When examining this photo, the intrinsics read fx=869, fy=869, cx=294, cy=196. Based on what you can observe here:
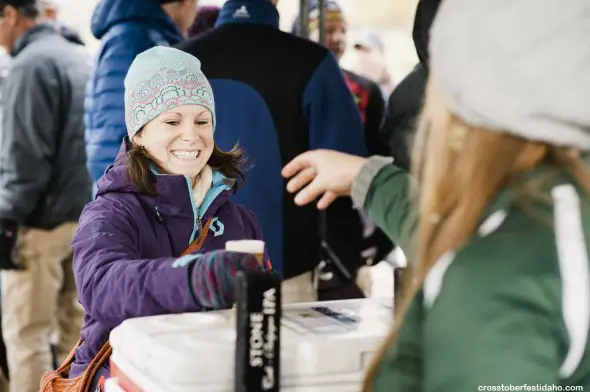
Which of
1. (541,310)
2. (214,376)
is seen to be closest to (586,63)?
(541,310)

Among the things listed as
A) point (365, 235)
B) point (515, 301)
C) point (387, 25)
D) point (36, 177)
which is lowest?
point (365, 235)

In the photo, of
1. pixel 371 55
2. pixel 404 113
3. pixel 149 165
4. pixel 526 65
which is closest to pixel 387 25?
pixel 371 55

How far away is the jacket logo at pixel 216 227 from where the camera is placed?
1.81 metres

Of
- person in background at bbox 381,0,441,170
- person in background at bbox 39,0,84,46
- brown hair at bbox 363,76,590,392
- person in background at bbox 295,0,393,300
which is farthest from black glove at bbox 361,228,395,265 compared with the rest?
brown hair at bbox 363,76,590,392

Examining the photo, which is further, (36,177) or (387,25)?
(387,25)

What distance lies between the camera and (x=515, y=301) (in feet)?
2.92

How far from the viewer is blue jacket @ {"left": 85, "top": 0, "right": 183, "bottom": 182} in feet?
7.50

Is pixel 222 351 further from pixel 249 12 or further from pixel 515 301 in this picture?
pixel 249 12

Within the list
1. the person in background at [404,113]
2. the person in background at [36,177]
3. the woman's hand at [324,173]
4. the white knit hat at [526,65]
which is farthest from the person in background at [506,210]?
the person in background at [36,177]

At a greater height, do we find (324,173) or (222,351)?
(324,173)

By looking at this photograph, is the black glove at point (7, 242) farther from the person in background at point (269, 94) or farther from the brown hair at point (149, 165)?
the brown hair at point (149, 165)

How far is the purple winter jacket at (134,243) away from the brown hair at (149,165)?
0.01 m

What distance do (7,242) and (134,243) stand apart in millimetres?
1778

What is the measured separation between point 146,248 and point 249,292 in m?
0.63
